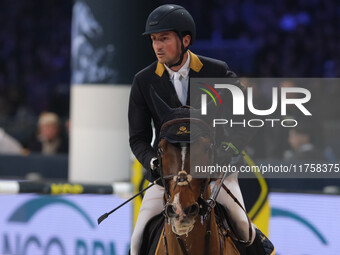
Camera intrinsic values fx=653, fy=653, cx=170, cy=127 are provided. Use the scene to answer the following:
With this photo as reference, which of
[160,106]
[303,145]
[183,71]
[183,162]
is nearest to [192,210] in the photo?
[183,162]

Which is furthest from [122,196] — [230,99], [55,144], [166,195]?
[55,144]

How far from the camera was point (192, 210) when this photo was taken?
9.51 feet

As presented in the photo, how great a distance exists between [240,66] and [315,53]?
1.54 meters

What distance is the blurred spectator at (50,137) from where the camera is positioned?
9219 millimetres

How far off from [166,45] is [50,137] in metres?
6.24

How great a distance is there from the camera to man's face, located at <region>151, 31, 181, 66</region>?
11.2ft

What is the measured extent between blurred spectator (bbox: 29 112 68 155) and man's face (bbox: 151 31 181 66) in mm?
5942

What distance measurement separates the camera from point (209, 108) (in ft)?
10.8

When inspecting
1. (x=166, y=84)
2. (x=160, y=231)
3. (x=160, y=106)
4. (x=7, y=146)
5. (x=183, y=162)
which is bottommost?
(x=160, y=231)

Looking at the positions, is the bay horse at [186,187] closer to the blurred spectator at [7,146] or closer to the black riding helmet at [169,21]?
the black riding helmet at [169,21]

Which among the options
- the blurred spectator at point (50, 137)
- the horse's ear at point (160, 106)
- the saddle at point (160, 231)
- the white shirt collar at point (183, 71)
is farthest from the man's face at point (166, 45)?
the blurred spectator at point (50, 137)

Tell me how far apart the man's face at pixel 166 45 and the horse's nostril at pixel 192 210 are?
2.96ft

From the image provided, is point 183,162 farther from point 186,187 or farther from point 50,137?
point 50,137

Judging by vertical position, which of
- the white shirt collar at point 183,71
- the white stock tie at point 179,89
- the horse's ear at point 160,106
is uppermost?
the white shirt collar at point 183,71
